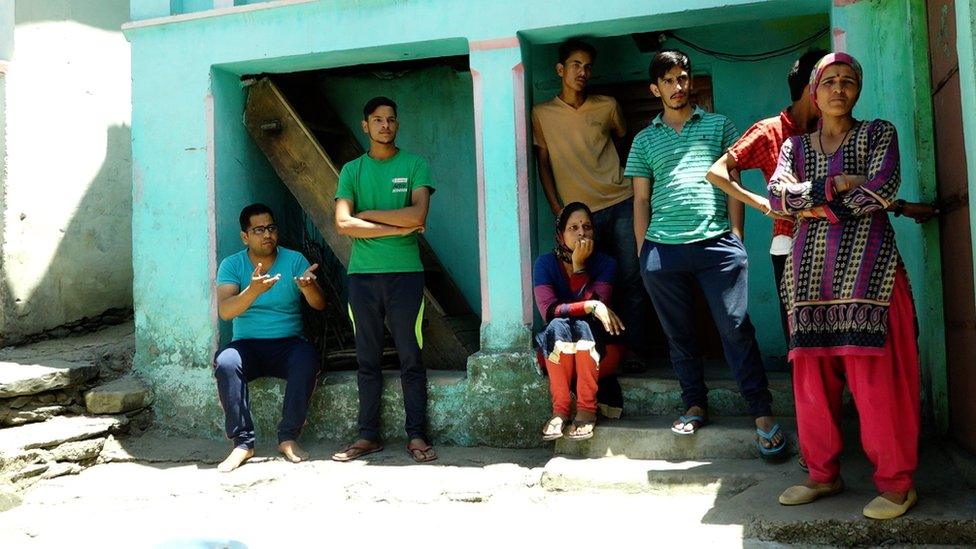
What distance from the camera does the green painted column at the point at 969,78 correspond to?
3135 mm

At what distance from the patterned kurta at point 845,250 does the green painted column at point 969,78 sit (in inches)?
10.2

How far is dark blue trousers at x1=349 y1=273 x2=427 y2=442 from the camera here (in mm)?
4984

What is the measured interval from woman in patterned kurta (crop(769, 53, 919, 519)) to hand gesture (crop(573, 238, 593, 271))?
50.0 inches

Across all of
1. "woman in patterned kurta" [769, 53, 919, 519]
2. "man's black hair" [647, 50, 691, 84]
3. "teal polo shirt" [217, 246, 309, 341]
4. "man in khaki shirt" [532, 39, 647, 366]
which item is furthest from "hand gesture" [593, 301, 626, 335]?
"teal polo shirt" [217, 246, 309, 341]

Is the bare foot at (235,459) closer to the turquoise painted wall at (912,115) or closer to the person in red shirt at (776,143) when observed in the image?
the person in red shirt at (776,143)

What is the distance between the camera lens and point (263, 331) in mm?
5340

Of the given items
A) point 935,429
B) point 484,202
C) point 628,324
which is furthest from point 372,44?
point 935,429

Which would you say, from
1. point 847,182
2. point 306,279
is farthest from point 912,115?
point 306,279

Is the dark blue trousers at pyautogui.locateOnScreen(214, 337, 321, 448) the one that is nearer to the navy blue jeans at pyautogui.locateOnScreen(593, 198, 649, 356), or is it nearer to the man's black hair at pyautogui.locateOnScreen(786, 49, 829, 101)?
the navy blue jeans at pyautogui.locateOnScreen(593, 198, 649, 356)

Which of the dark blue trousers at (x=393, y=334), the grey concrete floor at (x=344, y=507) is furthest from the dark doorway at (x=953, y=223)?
the dark blue trousers at (x=393, y=334)

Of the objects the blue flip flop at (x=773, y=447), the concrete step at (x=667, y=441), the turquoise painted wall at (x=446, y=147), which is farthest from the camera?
the turquoise painted wall at (x=446, y=147)

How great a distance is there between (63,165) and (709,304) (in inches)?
215

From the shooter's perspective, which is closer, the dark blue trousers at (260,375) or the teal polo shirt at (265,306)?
the dark blue trousers at (260,375)

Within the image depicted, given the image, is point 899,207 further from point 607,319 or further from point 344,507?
point 344,507
